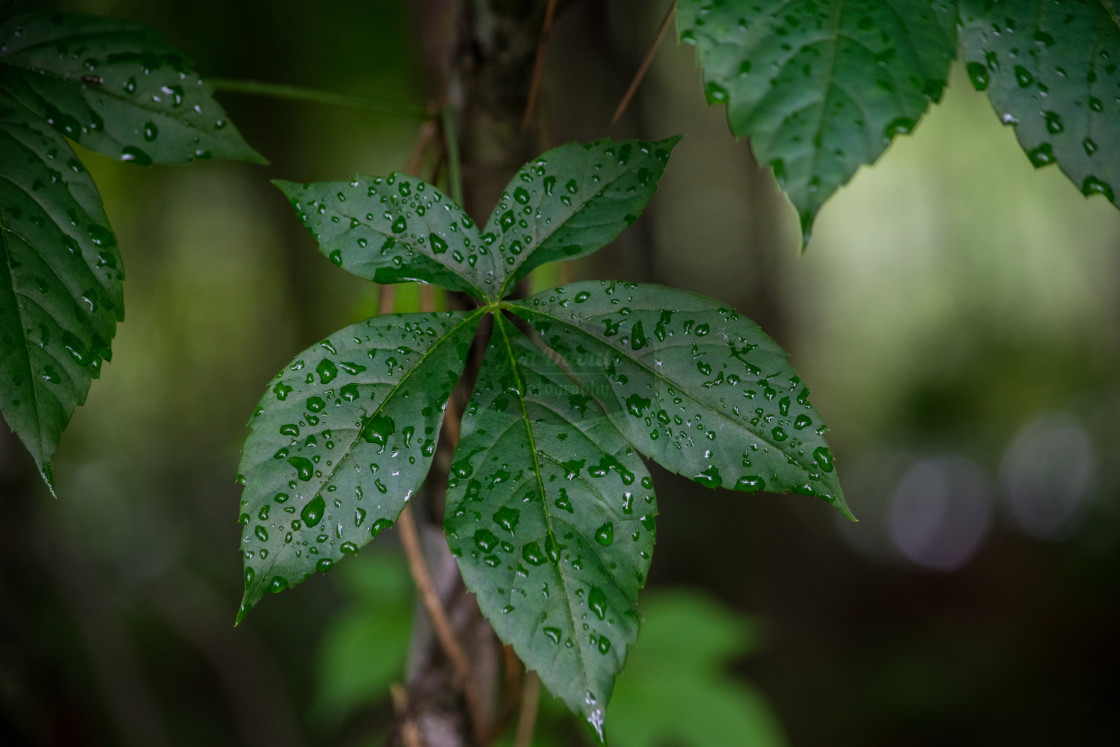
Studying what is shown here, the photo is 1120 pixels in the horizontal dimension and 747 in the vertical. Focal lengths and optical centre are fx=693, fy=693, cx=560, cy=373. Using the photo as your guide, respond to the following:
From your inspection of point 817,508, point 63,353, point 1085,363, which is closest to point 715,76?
point 63,353

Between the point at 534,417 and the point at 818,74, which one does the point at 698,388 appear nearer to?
the point at 534,417

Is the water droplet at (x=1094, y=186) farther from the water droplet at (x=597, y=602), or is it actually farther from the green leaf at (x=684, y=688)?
the green leaf at (x=684, y=688)

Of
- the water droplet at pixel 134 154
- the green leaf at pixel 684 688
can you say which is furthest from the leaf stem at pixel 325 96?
the green leaf at pixel 684 688

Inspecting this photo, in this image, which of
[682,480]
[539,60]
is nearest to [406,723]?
[539,60]

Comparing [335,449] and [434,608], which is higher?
[335,449]

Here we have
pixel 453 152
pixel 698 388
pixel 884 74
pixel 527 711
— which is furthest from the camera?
pixel 527 711

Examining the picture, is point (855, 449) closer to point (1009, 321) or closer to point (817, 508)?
point (1009, 321)
